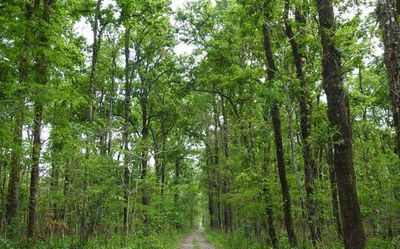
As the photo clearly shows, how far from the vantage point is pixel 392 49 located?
5.59 meters

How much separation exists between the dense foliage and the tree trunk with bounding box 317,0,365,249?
1.1 inches

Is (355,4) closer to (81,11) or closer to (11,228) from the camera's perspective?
(81,11)

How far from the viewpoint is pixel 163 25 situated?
20812 mm

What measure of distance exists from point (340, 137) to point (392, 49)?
10.6 feet

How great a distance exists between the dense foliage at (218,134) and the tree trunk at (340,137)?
28 mm

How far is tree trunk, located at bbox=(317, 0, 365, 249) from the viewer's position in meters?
7.84

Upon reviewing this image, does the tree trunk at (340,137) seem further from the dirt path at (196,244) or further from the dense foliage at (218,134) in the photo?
the dirt path at (196,244)

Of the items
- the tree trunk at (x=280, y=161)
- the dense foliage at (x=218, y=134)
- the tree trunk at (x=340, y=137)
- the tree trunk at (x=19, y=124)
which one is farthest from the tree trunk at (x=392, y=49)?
the tree trunk at (x=280, y=161)

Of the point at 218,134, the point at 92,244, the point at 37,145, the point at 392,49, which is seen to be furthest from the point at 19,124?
the point at 218,134

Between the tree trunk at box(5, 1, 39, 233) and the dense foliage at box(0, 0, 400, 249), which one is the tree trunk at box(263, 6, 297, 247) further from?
the tree trunk at box(5, 1, 39, 233)

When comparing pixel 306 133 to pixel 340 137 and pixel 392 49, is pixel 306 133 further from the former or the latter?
pixel 392 49

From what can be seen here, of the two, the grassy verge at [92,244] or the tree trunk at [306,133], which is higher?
the tree trunk at [306,133]

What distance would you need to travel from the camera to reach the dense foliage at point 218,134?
28.3 feet

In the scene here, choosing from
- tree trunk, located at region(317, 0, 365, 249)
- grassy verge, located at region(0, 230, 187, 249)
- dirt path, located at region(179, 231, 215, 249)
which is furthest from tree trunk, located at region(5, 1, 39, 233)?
dirt path, located at region(179, 231, 215, 249)
